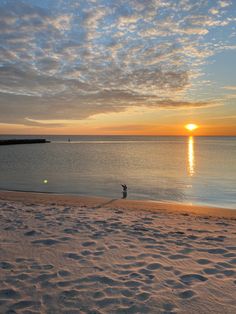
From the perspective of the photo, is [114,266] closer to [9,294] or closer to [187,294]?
[187,294]

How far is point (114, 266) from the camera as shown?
5.52m

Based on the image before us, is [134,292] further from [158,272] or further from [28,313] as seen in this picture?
[28,313]

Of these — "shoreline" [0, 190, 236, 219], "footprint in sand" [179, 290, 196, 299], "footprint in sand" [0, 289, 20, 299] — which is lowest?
"shoreline" [0, 190, 236, 219]

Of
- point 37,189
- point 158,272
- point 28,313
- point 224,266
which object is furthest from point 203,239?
point 37,189

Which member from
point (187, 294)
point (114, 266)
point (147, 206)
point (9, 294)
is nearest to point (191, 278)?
point (187, 294)

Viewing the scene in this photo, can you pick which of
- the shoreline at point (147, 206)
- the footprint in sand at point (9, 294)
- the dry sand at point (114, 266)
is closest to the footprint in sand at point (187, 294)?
the dry sand at point (114, 266)

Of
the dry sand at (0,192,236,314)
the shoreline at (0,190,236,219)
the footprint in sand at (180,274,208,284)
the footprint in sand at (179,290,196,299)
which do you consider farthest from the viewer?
the shoreline at (0,190,236,219)

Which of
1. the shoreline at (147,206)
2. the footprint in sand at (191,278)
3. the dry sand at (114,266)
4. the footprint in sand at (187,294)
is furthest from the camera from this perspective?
the shoreline at (147,206)

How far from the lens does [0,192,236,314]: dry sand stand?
4.26 meters

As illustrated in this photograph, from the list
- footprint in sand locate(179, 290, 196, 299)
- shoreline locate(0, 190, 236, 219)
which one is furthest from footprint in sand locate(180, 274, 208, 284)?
shoreline locate(0, 190, 236, 219)

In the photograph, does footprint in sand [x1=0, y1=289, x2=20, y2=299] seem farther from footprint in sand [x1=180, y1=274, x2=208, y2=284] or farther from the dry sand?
footprint in sand [x1=180, y1=274, x2=208, y2=284]

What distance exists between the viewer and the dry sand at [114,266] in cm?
426

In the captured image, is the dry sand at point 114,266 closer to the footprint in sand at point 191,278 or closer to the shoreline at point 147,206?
the footprint in sand at point 191,278

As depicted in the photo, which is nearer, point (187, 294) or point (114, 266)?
point (187, 294)
